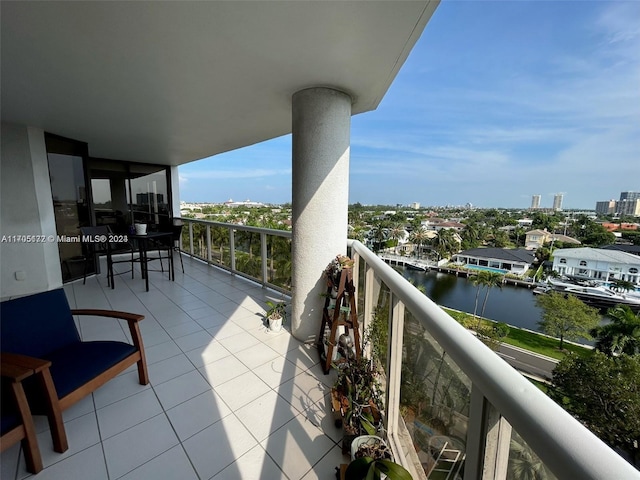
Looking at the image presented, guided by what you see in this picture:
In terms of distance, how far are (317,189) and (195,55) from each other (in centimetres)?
146

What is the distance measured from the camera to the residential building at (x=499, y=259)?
1132 cm

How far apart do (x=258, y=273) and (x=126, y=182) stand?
553 centimetres

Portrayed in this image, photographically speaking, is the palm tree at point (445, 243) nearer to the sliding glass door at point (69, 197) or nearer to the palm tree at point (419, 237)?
the palm tree at point (419, 237)

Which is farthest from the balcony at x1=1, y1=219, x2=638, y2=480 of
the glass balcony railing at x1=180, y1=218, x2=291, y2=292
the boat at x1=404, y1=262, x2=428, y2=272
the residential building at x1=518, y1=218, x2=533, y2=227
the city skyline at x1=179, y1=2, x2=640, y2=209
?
the boat at x1=404, y1=262, x2=428, y2=272

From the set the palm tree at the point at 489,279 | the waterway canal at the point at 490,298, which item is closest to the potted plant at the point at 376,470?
the waterway canal at the point at 490,298

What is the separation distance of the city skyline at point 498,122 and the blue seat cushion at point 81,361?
2.20m

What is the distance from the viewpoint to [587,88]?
11.9 m

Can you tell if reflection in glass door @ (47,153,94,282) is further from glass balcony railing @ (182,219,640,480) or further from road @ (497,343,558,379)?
road @ (497,343,558,379)

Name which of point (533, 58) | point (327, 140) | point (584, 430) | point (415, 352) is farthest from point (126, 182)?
point (533, 58)

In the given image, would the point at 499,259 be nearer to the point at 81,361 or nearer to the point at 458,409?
the point at 458,409

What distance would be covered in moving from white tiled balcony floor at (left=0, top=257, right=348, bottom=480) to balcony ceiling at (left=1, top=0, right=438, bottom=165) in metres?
2.67

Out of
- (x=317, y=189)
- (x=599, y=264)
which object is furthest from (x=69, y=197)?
(x=599, y=264)

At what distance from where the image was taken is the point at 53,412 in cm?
153

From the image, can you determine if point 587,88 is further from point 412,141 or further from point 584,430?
point 584,430
